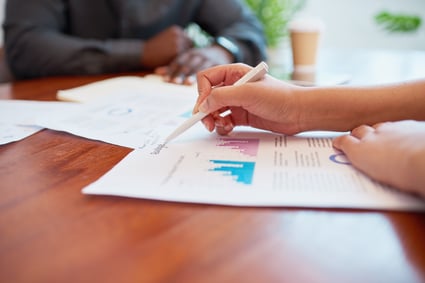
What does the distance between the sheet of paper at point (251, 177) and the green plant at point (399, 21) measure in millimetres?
1824

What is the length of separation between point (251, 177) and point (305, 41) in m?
0.75

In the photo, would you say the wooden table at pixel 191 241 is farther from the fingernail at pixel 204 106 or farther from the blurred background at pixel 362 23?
the blurred background at pixel 362 23

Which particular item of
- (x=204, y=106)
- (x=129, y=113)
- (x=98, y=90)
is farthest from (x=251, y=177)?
(x=98, y=90)

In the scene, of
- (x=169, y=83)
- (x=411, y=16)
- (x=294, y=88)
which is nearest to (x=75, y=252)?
(x=294, y=88)

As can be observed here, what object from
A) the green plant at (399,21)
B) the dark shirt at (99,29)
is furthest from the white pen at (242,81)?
the green plant at (399,21)

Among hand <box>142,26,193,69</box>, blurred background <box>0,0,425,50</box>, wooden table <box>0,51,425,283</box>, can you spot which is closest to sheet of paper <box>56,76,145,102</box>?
hand <box>142,26,193,69</box>

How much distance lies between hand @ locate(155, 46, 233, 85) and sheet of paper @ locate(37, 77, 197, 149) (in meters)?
0.06

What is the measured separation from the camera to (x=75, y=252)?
30 cm

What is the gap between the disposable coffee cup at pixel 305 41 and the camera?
1064 millimetres

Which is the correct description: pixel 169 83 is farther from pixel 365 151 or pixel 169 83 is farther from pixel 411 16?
pixel 411 16

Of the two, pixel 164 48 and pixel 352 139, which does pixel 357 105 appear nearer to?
pixel 352 139

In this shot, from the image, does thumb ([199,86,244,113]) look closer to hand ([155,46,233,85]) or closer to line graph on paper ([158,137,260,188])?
line graph on paper ([158,137,260,188])

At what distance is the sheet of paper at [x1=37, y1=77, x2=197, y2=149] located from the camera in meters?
0.59

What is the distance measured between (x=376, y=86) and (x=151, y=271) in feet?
1.38
